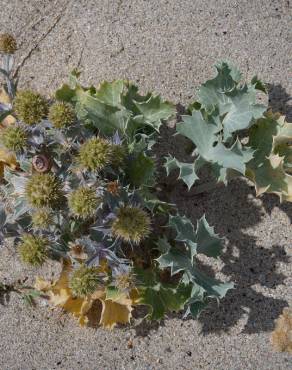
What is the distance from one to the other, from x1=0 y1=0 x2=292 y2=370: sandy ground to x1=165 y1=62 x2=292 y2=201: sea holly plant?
27 centimetres

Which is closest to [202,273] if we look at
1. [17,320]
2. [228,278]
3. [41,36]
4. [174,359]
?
[228,278]

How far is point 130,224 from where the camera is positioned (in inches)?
69.0

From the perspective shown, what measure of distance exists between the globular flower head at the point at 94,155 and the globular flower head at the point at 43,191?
12 centimetres

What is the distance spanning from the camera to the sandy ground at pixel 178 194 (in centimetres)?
232

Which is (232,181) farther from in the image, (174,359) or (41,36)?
(41,36)

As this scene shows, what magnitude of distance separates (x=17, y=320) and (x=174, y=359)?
2.59 ft

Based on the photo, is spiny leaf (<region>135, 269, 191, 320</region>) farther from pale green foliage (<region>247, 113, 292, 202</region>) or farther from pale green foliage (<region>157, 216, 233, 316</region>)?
pale green foliage (<region>247, 113, 292, 202</region>)

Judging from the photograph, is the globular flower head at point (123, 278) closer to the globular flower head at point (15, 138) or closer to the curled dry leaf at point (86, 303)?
the curled dry leaf at point (86, 303)

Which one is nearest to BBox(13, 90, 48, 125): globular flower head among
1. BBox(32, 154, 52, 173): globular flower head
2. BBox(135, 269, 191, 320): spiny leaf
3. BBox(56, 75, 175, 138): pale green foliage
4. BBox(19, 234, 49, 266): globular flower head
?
BBox(32, 154, 52, 173): globular flower head

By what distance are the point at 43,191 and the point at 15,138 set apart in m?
0.24

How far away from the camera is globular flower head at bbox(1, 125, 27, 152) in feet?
5.81

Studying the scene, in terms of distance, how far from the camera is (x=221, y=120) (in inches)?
83.0

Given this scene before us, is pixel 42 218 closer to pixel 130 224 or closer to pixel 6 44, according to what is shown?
pixel 130 224

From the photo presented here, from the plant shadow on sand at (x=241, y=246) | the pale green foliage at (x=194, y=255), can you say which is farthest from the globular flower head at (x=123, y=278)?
the plant shadow on sand at (x=241, y=246)
